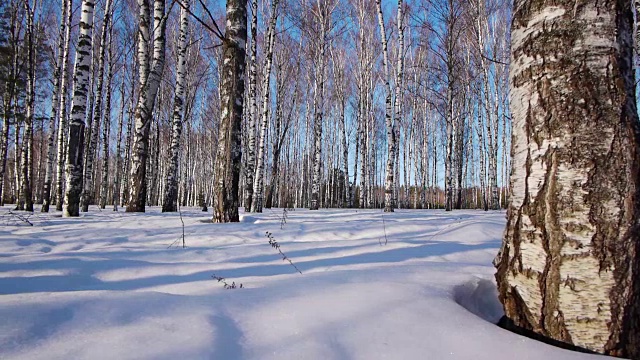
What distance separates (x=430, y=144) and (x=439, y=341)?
26170 millimetres

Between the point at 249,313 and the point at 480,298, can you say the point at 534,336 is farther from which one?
the point at 249,313

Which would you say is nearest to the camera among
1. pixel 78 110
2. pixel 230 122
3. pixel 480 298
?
pixel 480 298

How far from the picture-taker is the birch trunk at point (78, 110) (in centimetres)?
592

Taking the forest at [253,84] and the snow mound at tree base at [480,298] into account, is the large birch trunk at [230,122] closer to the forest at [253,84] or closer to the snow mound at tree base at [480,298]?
the forest at [253,84]

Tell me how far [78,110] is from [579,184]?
7.61m

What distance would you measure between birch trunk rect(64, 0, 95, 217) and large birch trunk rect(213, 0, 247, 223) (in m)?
3.22

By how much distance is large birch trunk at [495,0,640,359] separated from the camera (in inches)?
43.2

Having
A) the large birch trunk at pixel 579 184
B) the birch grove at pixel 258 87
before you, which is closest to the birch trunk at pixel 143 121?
the birch grove at pixel 258 87

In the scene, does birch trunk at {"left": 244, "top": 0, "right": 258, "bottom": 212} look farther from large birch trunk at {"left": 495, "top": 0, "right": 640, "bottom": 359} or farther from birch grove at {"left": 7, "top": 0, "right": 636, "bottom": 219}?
large birch trunk at {"left": 495, "top": 0, "right": 640, "bottom": 359}

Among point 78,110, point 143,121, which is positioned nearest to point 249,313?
point 78,110

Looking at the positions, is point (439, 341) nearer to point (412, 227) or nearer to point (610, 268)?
point (610, 268)

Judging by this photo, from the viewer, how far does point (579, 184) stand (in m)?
1.15

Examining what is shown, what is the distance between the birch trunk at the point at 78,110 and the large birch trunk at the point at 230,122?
322 cm

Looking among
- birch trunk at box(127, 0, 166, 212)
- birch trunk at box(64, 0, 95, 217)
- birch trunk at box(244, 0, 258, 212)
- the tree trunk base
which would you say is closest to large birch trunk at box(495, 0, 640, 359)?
the tree trunk base
